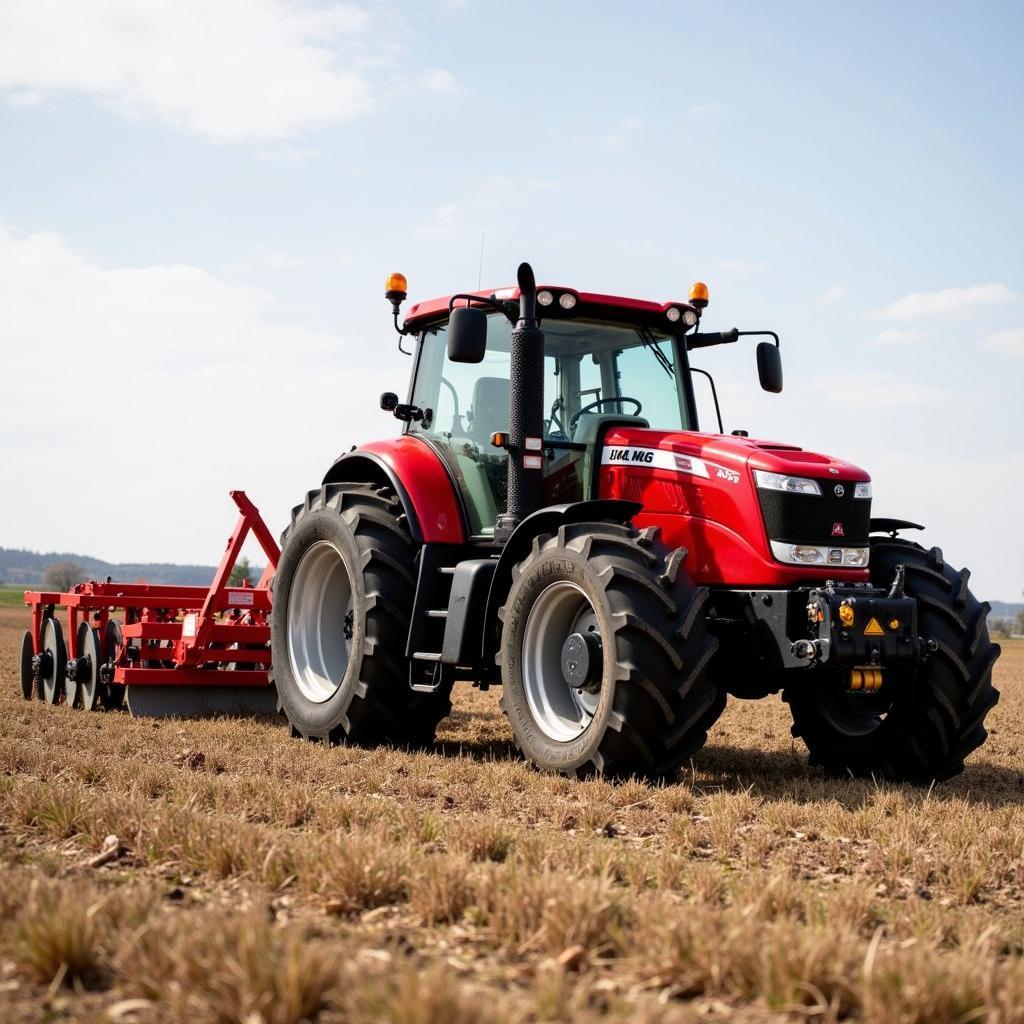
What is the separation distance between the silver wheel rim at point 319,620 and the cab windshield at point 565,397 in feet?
Result: 4.81

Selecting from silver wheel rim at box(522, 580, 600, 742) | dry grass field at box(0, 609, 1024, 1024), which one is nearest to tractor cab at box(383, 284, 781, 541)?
silver wheel rim at box(522, 580, 600, 742)

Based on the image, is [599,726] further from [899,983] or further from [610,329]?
[899,983]

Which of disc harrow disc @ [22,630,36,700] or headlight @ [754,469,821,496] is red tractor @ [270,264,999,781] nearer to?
headlight @ [754,469,821,496]

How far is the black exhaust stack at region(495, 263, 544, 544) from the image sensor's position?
768 centimetres

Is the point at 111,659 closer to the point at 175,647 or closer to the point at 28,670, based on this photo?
the point at 175,647

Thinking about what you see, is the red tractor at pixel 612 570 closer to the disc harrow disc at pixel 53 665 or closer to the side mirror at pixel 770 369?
the side mirror at pixel 770 369

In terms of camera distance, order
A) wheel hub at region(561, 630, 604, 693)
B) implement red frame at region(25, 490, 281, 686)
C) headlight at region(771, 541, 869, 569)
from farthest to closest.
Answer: implement red frame at region(25, 490, 281, 686)
headlight at region(771, 541, 869, 569)
wheel hub at region(561, 630, 604, 693)

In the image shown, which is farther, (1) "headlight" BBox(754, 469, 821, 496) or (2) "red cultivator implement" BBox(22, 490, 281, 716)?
(2) "red cultivator implement" BBox(22, 490, 281, 716)

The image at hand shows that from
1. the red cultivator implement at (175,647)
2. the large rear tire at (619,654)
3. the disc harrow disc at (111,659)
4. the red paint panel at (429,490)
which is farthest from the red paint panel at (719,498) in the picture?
the disc harrow disc at (111,659)

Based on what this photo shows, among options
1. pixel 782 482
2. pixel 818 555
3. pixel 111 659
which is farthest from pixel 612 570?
pixel 111 659

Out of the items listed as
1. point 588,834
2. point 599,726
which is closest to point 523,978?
point 588,834

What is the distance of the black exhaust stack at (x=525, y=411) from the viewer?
768cm

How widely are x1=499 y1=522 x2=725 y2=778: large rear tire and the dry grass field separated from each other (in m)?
0.22

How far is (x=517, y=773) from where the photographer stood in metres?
7.16
